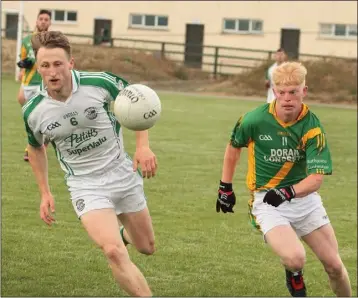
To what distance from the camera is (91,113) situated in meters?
7.57

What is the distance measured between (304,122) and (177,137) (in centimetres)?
1360

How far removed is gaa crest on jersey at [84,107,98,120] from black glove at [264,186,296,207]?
1441 millimetres

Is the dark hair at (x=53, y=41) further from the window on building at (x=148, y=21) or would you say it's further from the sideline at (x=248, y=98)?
the window on building at (x=148, y=21)

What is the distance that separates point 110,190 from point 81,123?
1.80ft

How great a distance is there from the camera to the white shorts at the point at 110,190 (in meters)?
7.54

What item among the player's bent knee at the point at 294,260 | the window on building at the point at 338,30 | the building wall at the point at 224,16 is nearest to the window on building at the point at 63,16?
the building wall at the point at 224,16

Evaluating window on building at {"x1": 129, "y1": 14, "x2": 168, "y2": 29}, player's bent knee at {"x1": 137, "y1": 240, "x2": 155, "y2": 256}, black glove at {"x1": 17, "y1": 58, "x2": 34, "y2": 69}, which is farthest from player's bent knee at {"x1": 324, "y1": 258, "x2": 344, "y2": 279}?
window on building at {"x1": 129, "y1": 14, "x2": 168, "y2": 29}

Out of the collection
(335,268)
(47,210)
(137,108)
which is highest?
(137,108)

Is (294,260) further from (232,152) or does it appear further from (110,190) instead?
(110,190)

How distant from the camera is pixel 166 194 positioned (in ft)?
45.7

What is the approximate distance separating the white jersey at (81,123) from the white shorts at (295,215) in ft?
3.93

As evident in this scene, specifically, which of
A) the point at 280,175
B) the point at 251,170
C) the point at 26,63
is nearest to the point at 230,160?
the point at 251,170

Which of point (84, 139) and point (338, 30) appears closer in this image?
point (84, 139)

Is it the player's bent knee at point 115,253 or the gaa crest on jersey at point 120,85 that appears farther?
the gaa crest on jersey at point 120,85
